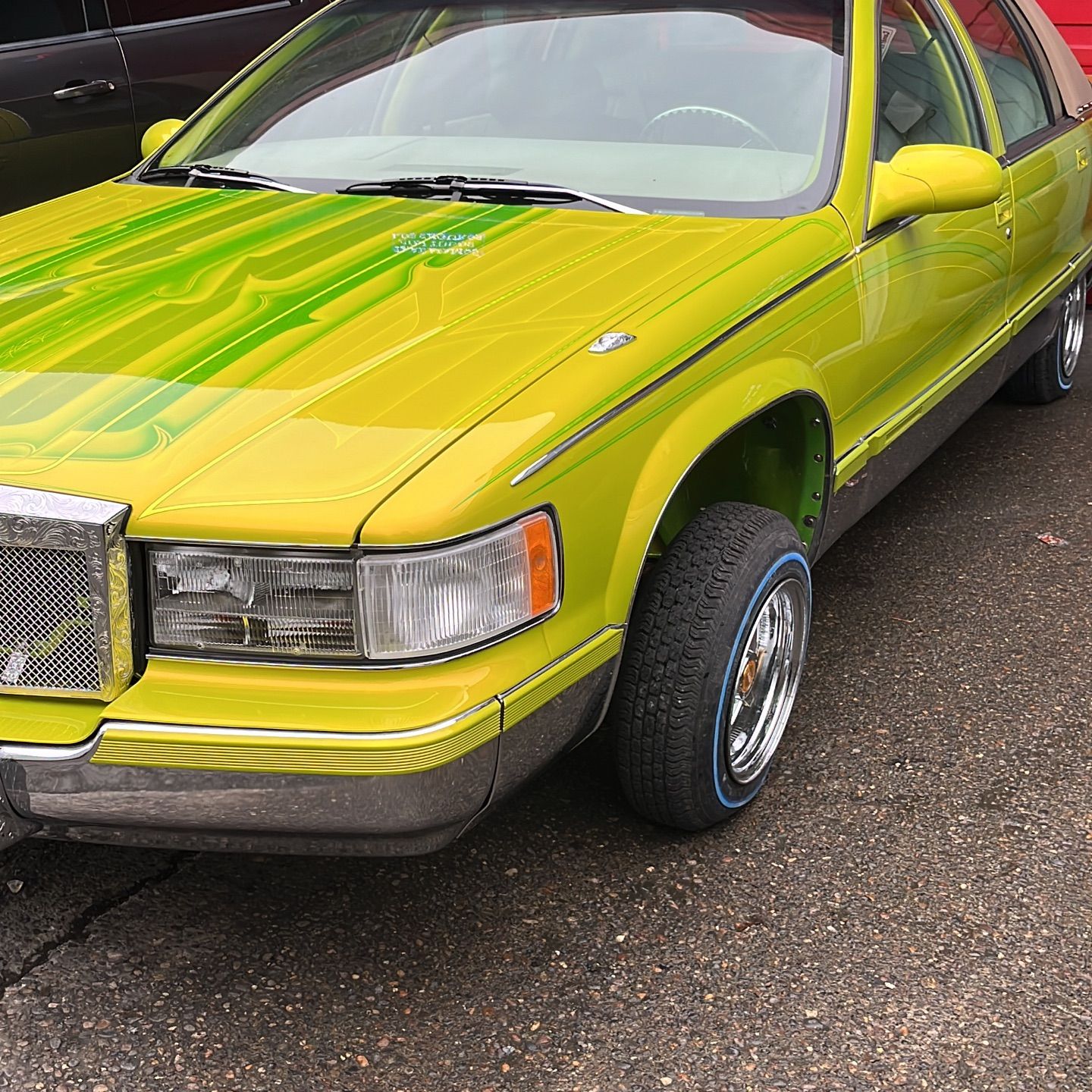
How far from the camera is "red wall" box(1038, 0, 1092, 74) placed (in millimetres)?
6543

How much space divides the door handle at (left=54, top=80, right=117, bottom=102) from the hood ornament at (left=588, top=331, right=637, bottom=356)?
3837 mm

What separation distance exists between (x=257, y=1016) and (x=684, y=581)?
1.02 metres

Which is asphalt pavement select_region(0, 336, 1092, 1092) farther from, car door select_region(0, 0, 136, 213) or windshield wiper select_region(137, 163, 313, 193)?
car door select_region(0, 0, 136, 213)

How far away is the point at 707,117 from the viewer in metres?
3.05

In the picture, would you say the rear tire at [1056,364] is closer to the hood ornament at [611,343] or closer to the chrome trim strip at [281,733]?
the hood ornament at [611,343]

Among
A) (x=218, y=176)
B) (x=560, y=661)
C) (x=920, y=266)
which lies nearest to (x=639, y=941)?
(x=560, y=661)

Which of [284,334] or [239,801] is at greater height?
[284,334]

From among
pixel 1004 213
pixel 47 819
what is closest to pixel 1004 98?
pixel 1004 213

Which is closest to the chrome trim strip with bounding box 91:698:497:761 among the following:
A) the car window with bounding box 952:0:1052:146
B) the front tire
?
the front tire

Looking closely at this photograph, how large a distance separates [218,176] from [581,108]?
862 mm

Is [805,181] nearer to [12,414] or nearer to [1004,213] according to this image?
[1004,213]

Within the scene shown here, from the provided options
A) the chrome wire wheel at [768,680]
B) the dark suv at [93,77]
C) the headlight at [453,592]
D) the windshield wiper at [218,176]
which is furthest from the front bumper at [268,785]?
the dark suv at [93,77]

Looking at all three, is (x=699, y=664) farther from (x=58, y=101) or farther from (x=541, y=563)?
(x=58, y=101)

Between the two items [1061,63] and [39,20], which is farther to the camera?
[39,20]
